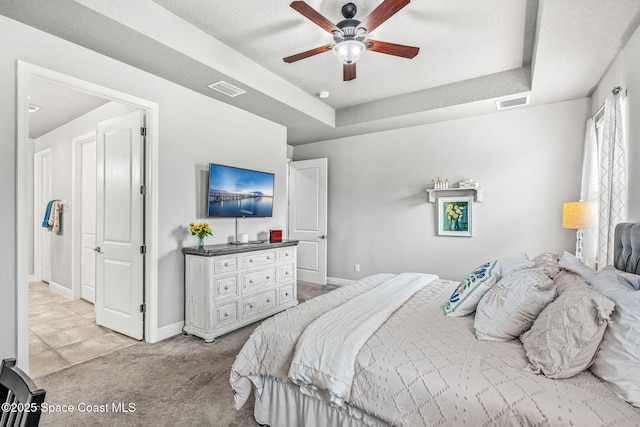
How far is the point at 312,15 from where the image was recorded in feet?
6.94

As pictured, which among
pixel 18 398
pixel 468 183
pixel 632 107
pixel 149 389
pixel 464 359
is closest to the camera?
pixel 18 398

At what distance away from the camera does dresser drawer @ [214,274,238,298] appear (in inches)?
125

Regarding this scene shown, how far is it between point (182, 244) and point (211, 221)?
445 mm

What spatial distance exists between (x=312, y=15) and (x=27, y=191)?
237 cm

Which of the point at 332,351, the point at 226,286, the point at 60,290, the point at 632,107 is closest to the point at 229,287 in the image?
the point at 226,286

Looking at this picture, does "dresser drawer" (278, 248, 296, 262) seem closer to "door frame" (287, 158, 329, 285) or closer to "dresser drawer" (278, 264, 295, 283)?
"dresser drawer" (278, 264, 295, 283)

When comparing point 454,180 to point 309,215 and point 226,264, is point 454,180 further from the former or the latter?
point 226,264

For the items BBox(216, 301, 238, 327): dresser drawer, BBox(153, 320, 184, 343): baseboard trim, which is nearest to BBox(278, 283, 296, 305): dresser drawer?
BBox(216, 301, 238, 327): dresser drawer

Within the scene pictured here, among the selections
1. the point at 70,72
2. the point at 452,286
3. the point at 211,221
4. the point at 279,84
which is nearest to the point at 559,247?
the point at 452,286

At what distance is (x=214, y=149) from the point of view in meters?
3.73

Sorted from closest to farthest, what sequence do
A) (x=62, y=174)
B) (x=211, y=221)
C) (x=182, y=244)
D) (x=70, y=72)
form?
(x=70, y=72)
(x=182, y=244)
(x=211, y=221)
(x=62, y=174)

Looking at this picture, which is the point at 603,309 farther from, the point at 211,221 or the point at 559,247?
the point at 211,221

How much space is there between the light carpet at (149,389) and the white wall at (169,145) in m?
0.44

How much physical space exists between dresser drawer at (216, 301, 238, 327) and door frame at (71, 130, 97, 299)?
282 centimetres
